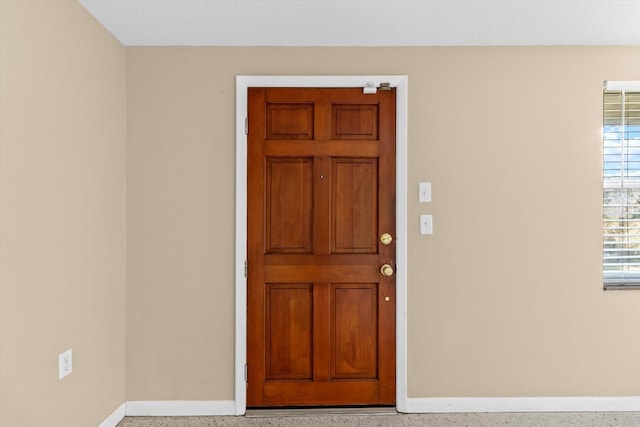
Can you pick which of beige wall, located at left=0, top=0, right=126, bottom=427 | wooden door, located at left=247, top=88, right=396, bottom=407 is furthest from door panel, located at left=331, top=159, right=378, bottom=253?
beige wall, located at left=0, top=0, right=126, bottom=427

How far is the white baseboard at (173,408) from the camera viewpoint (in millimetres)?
2701

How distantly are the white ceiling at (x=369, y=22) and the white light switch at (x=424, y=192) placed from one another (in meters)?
0.86

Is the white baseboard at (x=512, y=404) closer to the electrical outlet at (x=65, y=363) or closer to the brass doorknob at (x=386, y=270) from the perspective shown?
the brass doorknob at (x=386, y=270)

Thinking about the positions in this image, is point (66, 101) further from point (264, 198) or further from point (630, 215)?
point (630, 215)

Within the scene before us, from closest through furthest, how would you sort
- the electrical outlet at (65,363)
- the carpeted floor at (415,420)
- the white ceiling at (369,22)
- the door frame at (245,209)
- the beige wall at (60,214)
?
the beige wall at (60,214)
the electrical outlet at (65,363)
the white ceiling at (369,22)
the carpeted floor at (415,420)
the door frame at (245,209)

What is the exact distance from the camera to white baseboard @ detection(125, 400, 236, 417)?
270cm

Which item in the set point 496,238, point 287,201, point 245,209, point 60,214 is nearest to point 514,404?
point 496,238

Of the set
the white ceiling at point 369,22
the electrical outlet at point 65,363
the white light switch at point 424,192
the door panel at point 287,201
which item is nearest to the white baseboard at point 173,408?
the electrical outlet at point 65,363

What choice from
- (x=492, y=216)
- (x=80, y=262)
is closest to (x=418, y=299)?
(x=492, y=216)

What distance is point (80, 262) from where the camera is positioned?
87.7 inches

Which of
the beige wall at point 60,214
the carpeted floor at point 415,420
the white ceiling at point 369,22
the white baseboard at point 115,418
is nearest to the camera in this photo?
the beige wall at point 60,214

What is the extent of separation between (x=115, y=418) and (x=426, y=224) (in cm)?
219

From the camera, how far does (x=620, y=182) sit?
9.12 feet

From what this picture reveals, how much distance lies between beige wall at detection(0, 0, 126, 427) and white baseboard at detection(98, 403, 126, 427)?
0.05 m
